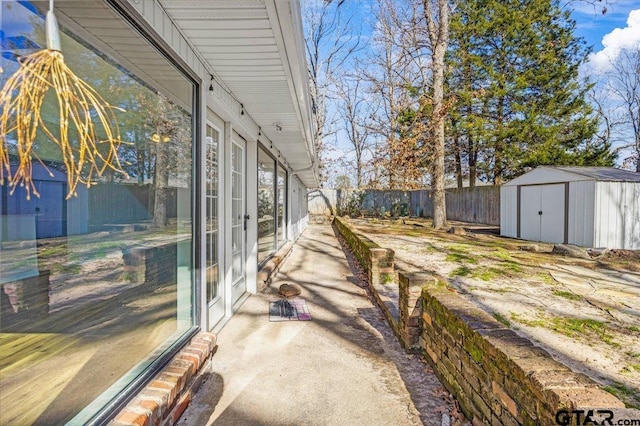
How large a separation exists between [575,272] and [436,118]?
879cm

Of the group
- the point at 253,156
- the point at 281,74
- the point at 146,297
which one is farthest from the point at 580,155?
the point at 146,297

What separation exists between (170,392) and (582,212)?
10889 millimetres

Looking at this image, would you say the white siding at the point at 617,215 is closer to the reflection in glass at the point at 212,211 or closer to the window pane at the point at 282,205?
the window pane at the point at 282,205

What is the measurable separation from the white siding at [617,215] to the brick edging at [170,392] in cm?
1041

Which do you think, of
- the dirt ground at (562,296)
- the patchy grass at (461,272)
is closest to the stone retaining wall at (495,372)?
the dirt ground at (562,296)

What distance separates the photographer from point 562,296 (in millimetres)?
4863

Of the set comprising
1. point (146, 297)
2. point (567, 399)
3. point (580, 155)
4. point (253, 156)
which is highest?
point (580, 155)

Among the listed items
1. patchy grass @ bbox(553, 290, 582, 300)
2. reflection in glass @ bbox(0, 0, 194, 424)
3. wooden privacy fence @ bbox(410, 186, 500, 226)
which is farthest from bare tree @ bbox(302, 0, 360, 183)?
reflection in glass @ bbox(0, 0, 194, 424)

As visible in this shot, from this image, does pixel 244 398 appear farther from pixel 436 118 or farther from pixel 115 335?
pixel 436 118

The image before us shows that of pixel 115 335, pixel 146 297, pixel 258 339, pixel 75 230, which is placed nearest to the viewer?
pixel 75 230

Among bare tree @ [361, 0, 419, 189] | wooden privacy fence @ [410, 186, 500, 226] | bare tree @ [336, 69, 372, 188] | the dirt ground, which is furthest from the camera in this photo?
bare tree @ [336, 69, 372, 188]

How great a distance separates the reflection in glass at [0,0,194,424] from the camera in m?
1.27

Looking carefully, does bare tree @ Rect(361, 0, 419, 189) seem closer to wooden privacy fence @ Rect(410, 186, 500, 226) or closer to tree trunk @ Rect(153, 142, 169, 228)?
wooden privacy fence @ Rect(410, 186, 500, 226)

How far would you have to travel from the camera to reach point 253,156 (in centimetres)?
510
